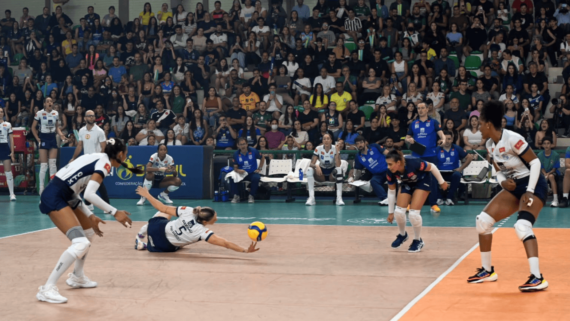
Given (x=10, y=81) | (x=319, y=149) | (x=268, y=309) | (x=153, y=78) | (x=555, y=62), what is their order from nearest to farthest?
(x=268, y=309) < (x=319, y=149) < (x=555, y=62) < (x=153, y=78) < (x=10, y=81)

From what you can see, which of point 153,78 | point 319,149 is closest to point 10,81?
point 153,78

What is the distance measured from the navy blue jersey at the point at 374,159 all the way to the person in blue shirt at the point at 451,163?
140cm

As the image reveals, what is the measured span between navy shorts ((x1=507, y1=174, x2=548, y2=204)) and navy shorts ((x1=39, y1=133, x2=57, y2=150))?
46.1 feet

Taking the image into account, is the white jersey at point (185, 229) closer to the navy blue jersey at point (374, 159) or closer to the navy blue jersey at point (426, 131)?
the navy blue jersey at point (426, 131)

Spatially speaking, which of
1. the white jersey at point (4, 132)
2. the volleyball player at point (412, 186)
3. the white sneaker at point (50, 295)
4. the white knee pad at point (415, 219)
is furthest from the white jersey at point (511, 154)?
the white jersey at point (4, 132)

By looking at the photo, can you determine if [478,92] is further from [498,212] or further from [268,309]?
[268,309]

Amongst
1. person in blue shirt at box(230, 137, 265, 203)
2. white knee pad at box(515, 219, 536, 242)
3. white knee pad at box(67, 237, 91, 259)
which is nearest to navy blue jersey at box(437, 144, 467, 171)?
person in blue shirt at box(230, 137, 265, 203)

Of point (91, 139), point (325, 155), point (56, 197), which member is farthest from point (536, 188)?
point (91, 139)

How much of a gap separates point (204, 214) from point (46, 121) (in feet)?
33.9

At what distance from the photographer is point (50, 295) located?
6.56m

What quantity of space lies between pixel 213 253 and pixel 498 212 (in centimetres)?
420

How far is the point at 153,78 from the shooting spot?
76.0 feet

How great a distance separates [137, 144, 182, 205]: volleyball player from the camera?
17.3m

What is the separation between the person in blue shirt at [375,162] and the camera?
53.9ft
